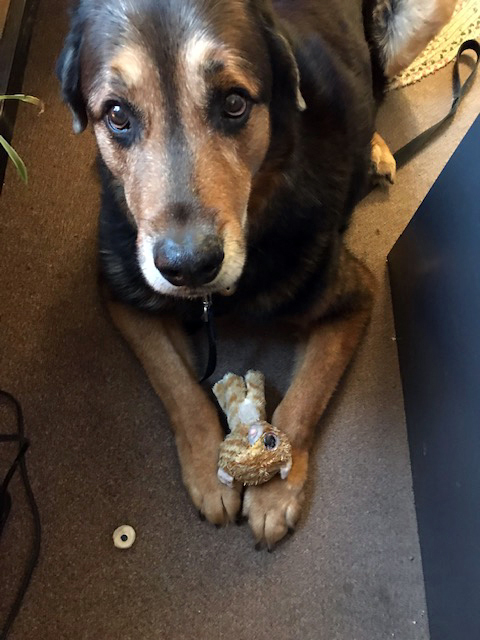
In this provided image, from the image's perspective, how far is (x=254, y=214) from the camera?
1.58m

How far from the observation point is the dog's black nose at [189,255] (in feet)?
4.02

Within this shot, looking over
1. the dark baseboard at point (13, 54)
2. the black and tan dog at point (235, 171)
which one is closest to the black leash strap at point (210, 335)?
the black and tan dog at point (235, 171)

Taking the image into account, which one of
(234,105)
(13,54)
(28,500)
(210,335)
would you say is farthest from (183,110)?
(13,54)

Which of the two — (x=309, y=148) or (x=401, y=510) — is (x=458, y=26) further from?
(x=401, y=510)

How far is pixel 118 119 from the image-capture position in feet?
4.27

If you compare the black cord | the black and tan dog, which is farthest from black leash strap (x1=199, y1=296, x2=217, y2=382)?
the black cord

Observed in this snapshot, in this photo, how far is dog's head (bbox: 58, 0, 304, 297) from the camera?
1.21 meters

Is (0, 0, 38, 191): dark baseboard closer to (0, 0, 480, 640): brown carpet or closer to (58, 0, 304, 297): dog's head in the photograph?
(0, 0, 480, 640): brown carpet

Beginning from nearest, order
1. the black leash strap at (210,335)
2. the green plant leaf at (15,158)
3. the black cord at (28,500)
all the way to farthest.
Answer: the green plant leaf at (15,158), the black cord at (28,500), the black leash strap at (210,335)

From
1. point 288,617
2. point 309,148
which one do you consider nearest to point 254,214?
point 309,148

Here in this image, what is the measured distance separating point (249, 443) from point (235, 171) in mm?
704

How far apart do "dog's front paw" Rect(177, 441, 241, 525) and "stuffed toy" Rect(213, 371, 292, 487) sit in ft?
0.09

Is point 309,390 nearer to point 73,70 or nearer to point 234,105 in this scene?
point 234,105

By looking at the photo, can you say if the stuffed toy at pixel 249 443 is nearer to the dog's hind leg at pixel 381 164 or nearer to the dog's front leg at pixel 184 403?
the dog's front leg at pixel 184 403
